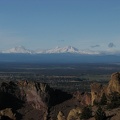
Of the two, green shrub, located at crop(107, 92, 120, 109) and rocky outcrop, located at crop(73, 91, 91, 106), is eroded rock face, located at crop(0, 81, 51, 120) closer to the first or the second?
rocky outcrop, located at crop(73, 91, 91, 106)

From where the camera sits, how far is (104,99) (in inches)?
3334

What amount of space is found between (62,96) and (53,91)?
2945 mm

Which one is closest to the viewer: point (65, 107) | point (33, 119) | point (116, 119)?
point (116, 119)

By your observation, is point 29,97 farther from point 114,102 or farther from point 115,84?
point 114,102

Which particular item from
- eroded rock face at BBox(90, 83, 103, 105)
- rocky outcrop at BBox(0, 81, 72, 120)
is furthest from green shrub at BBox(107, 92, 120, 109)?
rocky outcrop at BBox(0, 81, 72, 120)

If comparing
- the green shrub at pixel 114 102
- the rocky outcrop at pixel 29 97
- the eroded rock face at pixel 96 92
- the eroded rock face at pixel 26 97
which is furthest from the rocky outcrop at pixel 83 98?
the green shrub at pixel 114 102

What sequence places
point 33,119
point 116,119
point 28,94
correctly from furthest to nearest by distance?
point 28,94 < point 33,119 < point 116,119

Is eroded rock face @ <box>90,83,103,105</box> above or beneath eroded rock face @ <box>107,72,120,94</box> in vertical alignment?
beneath

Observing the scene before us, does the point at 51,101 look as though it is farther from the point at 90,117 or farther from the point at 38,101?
the point at 90,117

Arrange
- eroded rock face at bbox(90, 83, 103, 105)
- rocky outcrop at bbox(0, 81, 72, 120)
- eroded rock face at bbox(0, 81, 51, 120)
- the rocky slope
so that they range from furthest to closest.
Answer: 1. rocky outcrop at bbox(0, 81, 72, 120)
2. eroded rock face at bbox(0, 81, 51, 120)
3. the rocky slope
4. eroded rock face at bbox(90, 83, 103, 105)

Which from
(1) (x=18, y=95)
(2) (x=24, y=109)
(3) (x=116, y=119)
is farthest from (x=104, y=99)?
(1) (x=18, y=95)

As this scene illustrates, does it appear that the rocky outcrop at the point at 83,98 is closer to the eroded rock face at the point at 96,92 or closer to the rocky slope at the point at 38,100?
the rocky slope at the point at 38,100

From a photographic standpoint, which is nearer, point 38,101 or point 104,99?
point 104,99

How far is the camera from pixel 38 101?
11656 cm
